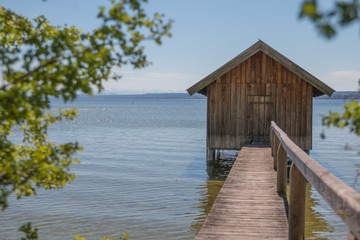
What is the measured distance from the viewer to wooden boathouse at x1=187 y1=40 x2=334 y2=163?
1581 cm

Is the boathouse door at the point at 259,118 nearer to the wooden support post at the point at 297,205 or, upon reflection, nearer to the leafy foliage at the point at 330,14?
the wooden support post at the point at 297,205

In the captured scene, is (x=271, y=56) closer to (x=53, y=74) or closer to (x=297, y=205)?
(x=297, y=205)

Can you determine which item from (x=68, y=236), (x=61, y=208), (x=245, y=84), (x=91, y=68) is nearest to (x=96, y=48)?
(x=91, y=68)

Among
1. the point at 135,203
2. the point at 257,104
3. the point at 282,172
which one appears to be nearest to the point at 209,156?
the point at 257,104

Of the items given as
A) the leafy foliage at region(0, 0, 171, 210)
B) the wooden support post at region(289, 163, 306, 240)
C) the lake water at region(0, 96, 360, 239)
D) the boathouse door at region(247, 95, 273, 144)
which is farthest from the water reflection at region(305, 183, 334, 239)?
the leafy foliage at region(0, 0, 171, 210)

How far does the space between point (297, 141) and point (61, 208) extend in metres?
9.12

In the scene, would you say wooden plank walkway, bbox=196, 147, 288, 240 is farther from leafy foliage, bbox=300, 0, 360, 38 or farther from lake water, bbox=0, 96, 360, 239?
leafy foliage, bbox=300, 0, 360, 38

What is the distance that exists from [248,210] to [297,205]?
216cm

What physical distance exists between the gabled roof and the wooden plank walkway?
261 inches

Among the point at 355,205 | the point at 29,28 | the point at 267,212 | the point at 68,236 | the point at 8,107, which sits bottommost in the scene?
the point at 68,236

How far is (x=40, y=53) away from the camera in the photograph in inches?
97.3

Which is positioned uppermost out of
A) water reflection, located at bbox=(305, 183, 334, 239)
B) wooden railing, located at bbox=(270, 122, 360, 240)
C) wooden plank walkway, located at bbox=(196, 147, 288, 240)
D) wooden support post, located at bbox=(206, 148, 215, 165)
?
wooden railing, located at bbox=(270, 122, 360, 240)

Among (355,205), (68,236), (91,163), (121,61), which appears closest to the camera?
(355,205)

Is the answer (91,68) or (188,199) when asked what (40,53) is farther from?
(188,199)
